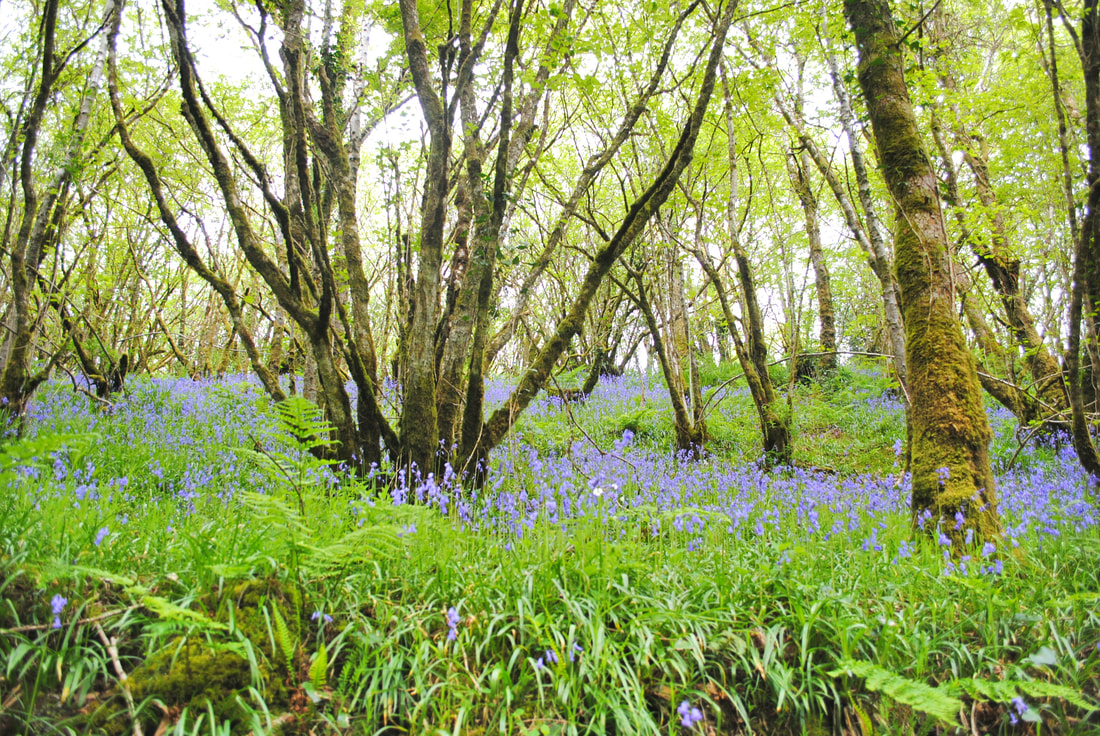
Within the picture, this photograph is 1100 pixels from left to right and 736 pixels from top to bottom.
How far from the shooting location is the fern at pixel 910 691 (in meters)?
1.68

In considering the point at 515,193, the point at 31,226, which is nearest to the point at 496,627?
the point at 515,193

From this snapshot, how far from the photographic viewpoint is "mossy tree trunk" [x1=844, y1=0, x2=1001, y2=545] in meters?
3.10

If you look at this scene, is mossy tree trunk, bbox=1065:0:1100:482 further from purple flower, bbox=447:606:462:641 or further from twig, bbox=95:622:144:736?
twig, bbox=95:622:144:736

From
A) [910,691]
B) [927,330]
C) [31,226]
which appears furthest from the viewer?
[31,226]

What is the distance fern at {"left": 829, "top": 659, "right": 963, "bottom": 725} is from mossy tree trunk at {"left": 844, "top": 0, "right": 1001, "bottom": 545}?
55.7 inches

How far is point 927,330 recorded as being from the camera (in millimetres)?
3332

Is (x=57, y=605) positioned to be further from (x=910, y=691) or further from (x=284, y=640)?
(x=910, y=691)

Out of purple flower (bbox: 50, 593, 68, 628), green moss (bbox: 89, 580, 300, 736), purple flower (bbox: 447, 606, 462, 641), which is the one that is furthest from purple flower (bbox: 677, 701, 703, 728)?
purple flower (bbox: 50, 593, 68, 628)

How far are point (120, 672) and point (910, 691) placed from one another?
2640 mm

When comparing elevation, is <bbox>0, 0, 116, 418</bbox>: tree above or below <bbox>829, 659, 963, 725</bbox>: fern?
above

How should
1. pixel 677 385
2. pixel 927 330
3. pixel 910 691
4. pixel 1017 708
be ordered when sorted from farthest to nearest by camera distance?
pixel 677 385 → pixel 927 330 → pixel 1017 708 → pixel 910 691

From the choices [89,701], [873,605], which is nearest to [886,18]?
[873,605]

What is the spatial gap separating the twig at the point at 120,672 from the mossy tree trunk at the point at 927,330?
148 inches

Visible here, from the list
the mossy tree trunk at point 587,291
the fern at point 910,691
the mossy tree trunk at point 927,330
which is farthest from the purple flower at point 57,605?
the mossy tree trunk at point 927,330
